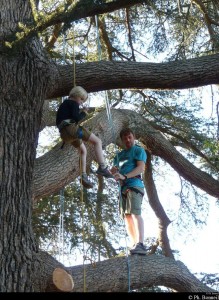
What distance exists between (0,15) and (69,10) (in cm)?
85

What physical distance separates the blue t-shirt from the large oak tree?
14.3 inches

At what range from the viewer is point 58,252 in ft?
26.2

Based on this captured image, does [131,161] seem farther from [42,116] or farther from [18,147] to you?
[18,147]

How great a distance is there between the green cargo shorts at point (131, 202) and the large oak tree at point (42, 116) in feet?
1.60

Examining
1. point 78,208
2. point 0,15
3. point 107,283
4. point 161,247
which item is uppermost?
point 0,15

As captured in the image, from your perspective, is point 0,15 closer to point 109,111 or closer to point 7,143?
point 7,143

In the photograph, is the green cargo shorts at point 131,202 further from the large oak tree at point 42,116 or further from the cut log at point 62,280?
the cut log at point 62,280

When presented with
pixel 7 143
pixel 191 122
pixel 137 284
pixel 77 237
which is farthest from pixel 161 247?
pixel 7 143

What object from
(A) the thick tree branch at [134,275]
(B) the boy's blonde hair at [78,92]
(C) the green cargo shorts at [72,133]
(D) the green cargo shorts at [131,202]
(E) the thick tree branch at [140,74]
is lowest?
(A) the thick tree branch at [134,275]

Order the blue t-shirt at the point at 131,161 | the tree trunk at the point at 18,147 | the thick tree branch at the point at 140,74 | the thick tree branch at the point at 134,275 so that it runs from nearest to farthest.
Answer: the tree trunk at the point at 18,147
the thick tree branch at the point at 134,275
the thick tree branch at the point at 140,74
the blue t-shirt at the point at 131,161

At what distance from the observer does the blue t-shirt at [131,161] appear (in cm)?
645

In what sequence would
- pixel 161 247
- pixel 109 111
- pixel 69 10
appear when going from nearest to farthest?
pixel 69 10 → pixel 109 111 → pixel 161 247

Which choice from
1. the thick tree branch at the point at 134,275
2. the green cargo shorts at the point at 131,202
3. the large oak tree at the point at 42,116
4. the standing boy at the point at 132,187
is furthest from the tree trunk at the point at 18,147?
the green cargo shorts at the point at 131,202

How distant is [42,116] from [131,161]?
1.12 m
